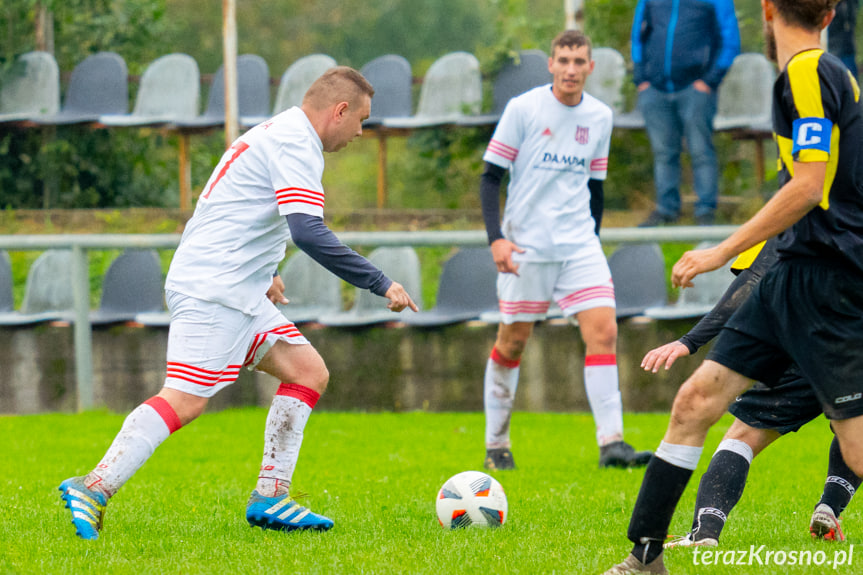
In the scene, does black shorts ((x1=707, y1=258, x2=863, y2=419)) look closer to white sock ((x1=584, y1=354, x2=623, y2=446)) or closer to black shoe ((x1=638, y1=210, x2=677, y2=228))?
white sock ((x1=584, y1=354, x2=623, y2=446))

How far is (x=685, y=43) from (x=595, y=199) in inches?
164

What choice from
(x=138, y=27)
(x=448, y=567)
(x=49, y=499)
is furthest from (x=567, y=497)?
(x=138, y=27)

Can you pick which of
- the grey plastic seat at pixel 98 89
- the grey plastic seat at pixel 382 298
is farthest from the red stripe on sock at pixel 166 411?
the grey plastic seat at pixel 98 89

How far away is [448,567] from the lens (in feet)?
12.3

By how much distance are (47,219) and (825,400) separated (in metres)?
11.8

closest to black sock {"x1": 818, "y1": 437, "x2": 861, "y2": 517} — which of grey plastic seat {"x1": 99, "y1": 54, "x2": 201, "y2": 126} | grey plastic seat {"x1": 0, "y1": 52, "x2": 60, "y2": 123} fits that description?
grey plastic seat {"x1": 99, "y1": 54, "x2": 201, "y2": 126}

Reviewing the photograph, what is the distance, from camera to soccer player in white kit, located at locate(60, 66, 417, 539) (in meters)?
4.30

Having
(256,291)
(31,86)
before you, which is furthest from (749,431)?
(31,86)

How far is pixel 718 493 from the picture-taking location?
4152 mm

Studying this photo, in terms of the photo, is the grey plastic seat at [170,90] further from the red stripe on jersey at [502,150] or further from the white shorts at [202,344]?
the white shorts at [202,344]

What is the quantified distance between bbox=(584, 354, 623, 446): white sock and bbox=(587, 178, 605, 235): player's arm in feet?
2.79

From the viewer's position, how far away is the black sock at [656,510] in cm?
341

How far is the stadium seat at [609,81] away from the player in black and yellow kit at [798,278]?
360 inches

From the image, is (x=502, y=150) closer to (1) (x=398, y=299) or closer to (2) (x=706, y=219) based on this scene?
(1) (x=398, y=299)
